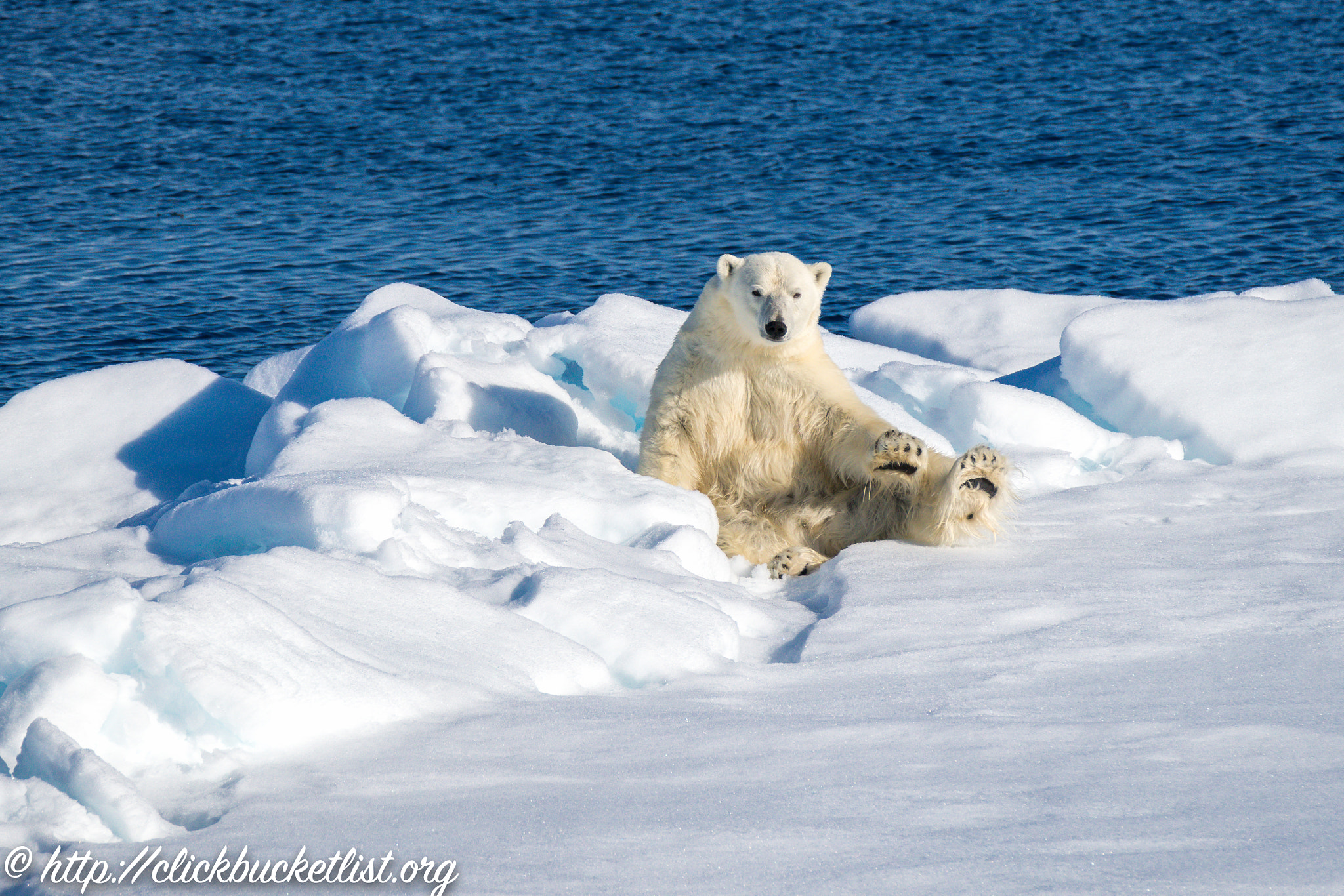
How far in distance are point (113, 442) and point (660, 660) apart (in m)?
3.77

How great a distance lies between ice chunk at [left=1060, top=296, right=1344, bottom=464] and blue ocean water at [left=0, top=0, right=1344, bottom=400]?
178 inches

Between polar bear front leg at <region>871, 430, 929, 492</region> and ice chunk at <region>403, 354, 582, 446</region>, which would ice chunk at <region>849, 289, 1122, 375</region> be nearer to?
ice chunk at <region>403, 354, 582, 446</region>

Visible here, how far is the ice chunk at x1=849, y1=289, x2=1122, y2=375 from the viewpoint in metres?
8.11

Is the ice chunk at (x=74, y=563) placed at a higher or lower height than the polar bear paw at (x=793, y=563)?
higher

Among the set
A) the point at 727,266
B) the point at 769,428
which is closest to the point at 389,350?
the point at 727,266

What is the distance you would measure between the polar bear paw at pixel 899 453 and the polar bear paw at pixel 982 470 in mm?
183

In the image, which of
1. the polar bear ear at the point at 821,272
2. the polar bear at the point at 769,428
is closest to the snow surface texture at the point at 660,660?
the polar bear at the point at 769,428

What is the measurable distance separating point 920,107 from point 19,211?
1029 cm

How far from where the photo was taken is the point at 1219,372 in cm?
603

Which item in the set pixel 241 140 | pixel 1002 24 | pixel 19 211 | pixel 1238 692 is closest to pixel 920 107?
pixel 1002 24

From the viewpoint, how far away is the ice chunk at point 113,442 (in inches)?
220

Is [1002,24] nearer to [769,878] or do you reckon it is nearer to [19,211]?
[19,211]

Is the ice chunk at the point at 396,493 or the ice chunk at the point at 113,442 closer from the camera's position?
the ice chunk at the point at 396,493

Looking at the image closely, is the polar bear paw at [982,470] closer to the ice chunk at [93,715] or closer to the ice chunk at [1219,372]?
the ice chunk at [1219,372]
